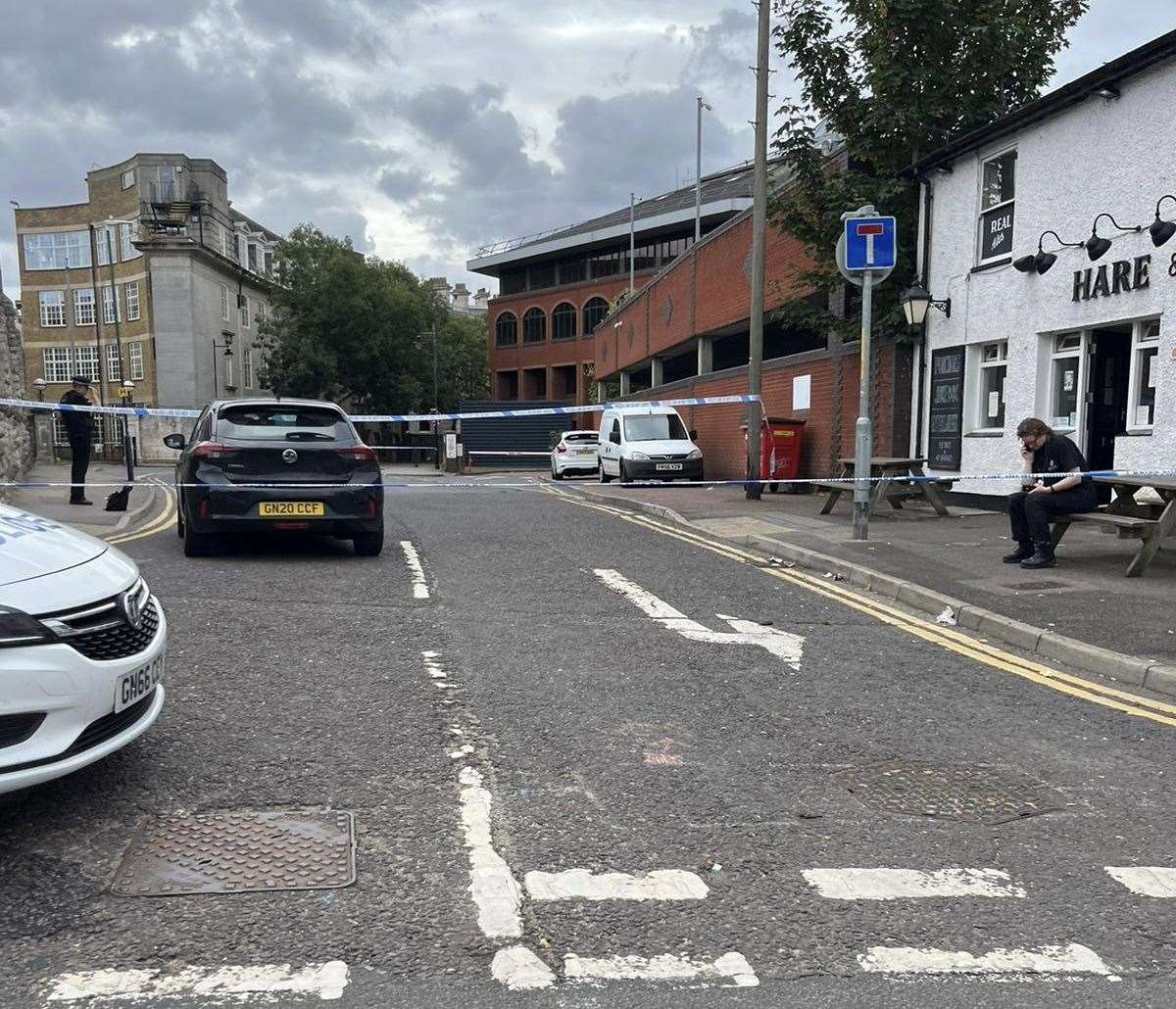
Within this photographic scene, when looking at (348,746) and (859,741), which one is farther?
(859,741)

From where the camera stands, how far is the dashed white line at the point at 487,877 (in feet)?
9.18

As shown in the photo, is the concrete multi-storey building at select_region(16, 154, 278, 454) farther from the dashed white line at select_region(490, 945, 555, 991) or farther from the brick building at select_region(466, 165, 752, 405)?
the dashed white line at select_region(490, 945, 555, 991)

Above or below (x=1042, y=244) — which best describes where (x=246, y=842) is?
below

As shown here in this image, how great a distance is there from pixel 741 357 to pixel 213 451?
22.1 m

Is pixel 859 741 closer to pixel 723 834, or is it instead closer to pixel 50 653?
pixel 723 834

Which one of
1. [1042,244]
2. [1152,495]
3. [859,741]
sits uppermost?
[1042,244]

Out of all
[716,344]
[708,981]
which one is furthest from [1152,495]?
[716,344]

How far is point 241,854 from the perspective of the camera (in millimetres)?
3178

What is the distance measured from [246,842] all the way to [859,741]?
9.00ft

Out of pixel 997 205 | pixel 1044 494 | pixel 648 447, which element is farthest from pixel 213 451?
pixel 648 447

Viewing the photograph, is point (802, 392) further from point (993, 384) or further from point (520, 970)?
point (520, 970)

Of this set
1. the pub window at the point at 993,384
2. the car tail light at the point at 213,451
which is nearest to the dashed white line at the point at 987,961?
the car tail light at the point at 213,451

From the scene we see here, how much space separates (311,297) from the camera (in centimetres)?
5384

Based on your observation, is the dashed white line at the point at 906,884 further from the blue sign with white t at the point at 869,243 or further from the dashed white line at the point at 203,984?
the blue sign with white t at the point at 869,243
